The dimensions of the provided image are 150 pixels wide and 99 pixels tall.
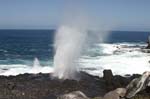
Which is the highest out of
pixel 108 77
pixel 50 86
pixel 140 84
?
pixel 140 84

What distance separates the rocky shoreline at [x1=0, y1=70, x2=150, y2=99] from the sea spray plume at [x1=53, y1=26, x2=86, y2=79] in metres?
2.08

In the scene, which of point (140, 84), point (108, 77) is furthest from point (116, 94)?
point (108, 77)

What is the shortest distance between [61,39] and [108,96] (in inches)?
831

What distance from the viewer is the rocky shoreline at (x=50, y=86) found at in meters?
27.7

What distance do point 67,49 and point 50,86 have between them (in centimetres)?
1060

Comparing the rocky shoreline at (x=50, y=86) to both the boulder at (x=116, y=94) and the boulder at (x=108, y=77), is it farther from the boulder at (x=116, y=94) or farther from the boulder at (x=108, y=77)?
the boulder at (x=116, y=94)

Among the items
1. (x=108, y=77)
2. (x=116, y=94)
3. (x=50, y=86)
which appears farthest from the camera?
(x=108, y=77)

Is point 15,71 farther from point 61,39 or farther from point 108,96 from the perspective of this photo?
point 108,96

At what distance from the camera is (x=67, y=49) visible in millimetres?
40719

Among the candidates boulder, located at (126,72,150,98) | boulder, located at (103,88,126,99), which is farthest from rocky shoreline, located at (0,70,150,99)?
boulder, located at (103,88,126,99)

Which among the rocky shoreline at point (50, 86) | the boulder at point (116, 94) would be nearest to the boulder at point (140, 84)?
the boulder at point (116, 94)

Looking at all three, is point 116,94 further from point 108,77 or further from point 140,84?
point 108,77

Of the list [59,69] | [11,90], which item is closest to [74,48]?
[59,69]

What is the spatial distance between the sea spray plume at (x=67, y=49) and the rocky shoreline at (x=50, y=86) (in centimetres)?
208
